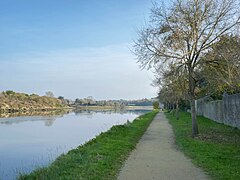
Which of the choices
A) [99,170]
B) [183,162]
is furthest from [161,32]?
[99,170]

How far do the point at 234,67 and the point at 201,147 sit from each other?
3.60 m

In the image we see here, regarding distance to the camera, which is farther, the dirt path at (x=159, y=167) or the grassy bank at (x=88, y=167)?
the grassy bank at (x=88, y=167)

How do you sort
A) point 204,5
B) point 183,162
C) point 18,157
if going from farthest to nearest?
point 204,5
point 18,157
point 183,162

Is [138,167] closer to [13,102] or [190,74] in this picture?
[190,74]

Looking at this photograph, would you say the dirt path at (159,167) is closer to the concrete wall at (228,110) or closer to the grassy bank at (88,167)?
the grassy bank at (88,167)

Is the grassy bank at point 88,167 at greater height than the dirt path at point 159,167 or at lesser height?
greater

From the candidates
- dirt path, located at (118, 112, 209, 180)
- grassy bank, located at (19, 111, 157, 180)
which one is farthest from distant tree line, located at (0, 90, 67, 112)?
dirt path, located at (118, 112, 209, 180)

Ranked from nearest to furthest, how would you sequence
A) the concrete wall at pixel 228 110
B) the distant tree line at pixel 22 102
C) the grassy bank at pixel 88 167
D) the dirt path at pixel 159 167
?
1. the dirt path at pixel 159 167
2. the grassy bank at pixel 88 167
3. the concrete wall at pixel 228 110
4. the distant tree line at pixel 22 102

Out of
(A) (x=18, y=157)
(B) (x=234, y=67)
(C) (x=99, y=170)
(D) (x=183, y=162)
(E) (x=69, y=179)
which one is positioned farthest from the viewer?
(A) (x=18, y=157)

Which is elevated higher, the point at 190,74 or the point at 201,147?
the point at 190,74

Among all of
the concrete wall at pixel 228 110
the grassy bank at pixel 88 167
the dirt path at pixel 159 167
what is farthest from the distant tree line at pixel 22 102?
the dirt path at pixel 159 167

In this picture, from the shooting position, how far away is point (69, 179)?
7746 millimetres

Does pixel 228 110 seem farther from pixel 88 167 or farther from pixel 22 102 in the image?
pixel 22 102

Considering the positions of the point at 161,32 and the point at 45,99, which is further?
the point at 45,99
